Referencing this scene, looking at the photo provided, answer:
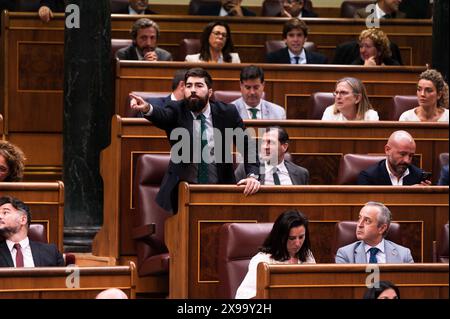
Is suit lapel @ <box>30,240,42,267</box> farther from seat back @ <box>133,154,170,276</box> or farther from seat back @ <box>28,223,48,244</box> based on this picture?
seat back @ <box>133,154,170,276</box>

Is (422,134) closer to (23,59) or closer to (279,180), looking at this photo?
(279,180)

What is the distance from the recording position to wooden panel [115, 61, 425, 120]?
565 centimetres

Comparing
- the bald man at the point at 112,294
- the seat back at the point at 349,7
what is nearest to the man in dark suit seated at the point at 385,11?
the seat back at the point at 349,7

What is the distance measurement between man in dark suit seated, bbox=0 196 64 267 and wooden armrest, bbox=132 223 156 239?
565mm

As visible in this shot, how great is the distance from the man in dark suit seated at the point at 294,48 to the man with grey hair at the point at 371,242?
2.03 meters

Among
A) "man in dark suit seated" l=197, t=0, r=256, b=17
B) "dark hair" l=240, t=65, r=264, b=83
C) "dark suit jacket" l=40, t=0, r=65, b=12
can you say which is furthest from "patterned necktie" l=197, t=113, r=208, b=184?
"man in dark suit seated" l=197, t=0, r=256, b=17

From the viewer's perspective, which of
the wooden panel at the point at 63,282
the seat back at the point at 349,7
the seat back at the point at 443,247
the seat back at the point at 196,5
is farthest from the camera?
the seat back at the point at 349,7

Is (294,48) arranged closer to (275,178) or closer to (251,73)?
(251,73)

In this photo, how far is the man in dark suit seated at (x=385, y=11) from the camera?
695 centimetres

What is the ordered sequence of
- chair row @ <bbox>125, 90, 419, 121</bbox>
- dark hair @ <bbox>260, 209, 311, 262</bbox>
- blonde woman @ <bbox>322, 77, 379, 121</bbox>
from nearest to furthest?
dark hair @ <bbox>260, 209, 311, 262</bbox> < blonde woman @ <bbox>322, 77, 379, 121</bbox> < chair row @ <bbox>125, 90, 419, 121</bbox>

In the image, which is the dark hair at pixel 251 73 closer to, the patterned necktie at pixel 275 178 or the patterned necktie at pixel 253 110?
the patterned necktie at pixel 253 110

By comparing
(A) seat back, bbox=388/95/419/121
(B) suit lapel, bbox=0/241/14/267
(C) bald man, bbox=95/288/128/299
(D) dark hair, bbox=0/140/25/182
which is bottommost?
(C) bald man, bbox=95/288/128/299

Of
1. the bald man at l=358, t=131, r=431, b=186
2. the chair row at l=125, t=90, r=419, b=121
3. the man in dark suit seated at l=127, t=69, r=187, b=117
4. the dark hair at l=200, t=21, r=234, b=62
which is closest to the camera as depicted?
the bald man at l=358, t=131, r=431, b=186

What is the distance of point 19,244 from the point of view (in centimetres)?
412
